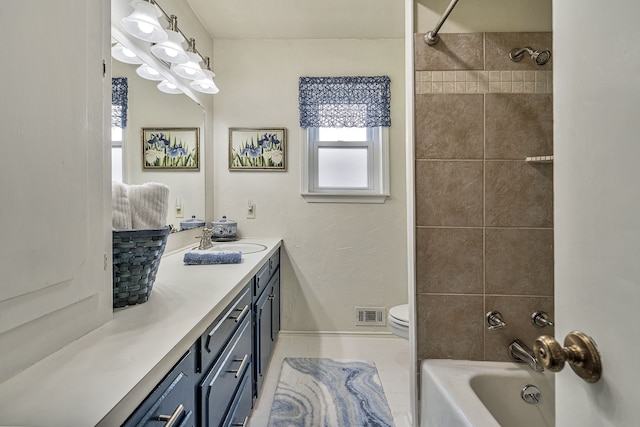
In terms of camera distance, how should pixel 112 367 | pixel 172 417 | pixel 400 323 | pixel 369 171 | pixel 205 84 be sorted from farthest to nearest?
pixel 369 171 < pixel 205 84 < pixel 400 323 < pixel 172 417 < pixel 112 367

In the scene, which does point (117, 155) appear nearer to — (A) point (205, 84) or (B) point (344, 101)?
(A) point (205, 84)

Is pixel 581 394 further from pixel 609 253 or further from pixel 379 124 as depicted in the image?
pixel 379 124

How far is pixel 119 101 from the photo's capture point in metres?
1.32

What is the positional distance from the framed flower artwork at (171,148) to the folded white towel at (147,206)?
0.68 m

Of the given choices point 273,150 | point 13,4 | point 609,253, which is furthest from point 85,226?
point 273,150

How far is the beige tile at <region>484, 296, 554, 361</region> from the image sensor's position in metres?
1.25

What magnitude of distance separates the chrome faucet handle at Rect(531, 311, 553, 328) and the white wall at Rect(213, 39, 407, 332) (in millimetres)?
1204

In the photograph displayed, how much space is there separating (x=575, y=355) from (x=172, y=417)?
0.79 meters

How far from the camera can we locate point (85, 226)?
70 cm

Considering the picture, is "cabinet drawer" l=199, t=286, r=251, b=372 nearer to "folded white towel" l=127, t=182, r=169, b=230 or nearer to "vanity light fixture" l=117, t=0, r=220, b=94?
"folded white towel" l=127, t=182, r=169, b=230

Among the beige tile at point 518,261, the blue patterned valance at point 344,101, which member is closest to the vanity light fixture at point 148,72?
the blue patterned valance at point 344,101

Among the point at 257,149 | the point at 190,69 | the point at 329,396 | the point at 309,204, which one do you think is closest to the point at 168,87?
the point at 190,69

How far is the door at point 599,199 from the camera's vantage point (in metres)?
0.36

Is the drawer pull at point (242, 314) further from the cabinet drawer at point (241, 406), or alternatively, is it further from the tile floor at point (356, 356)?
the tile floor at point (356, 356)
